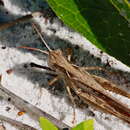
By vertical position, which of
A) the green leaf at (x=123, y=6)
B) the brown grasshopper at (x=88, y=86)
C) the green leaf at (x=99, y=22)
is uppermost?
the green leaf at (x=123, y=6)

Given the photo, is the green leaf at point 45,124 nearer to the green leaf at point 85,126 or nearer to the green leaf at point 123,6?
the green leaf at point 85,126

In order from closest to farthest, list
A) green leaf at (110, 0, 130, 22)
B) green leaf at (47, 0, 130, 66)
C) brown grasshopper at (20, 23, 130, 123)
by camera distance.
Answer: green leaf at (110, 0, 130, 22) → green leaf at (47, 0, 130, 66) → brown grasshopper at (20, 23, 130, 123)

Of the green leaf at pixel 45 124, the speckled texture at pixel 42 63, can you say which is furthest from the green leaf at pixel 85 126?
the speckled texture at pixel 42 63

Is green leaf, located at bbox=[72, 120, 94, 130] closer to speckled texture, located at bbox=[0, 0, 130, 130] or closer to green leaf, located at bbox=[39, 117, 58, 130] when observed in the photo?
green leaf, located at bbox=[39, 117, 58, 130]

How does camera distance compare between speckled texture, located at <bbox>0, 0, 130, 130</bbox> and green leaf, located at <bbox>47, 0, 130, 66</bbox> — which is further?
speckled texture, located at <bbox>0, 0, 130, 130</bbox>

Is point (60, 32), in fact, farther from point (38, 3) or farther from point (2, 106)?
point (2, 106)

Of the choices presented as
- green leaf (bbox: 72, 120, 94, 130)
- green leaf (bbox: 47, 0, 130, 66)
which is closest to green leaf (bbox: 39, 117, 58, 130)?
green leaf (bbox: 72, 120, 94, 130)

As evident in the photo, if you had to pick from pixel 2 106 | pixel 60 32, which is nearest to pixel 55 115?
pixel 2 106
